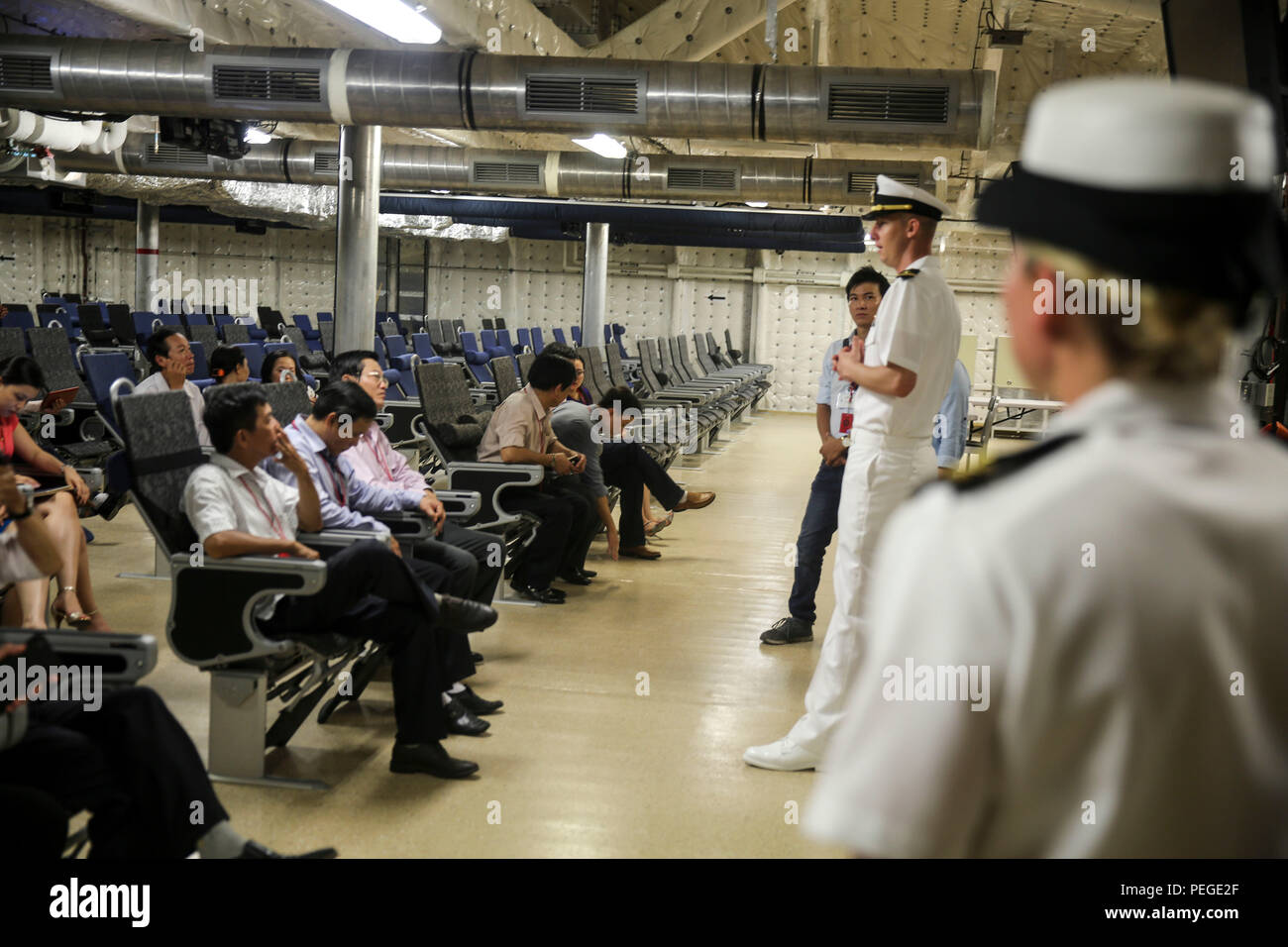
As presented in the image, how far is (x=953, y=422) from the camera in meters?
4.88

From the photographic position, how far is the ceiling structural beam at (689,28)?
27.6 ft

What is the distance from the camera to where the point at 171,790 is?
2.34 m

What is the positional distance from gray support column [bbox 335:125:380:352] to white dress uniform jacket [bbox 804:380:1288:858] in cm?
758

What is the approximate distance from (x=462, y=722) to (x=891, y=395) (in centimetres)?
170

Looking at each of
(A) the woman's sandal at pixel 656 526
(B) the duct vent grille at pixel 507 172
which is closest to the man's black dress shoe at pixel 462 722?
(A) the woman's sandal at pixel 656 526

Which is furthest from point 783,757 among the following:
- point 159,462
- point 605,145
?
point 605,145

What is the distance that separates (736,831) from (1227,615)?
2491mm

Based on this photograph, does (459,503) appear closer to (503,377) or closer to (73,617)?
(73,617)

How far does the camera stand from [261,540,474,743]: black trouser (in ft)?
10.8

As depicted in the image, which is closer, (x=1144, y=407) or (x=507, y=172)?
(x=1144, y=407)

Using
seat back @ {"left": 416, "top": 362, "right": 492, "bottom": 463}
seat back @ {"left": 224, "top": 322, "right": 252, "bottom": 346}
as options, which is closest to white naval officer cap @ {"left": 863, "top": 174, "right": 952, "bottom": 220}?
seat back @ {"left": 416, "top": 362, "right": 492, "bottom": 463}

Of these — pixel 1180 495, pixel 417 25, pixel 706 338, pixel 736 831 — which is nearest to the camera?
pixel 1180 495

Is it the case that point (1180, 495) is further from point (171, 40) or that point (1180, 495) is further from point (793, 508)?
point (171, 40)

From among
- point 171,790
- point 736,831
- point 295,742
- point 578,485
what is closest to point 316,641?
point 295,742
